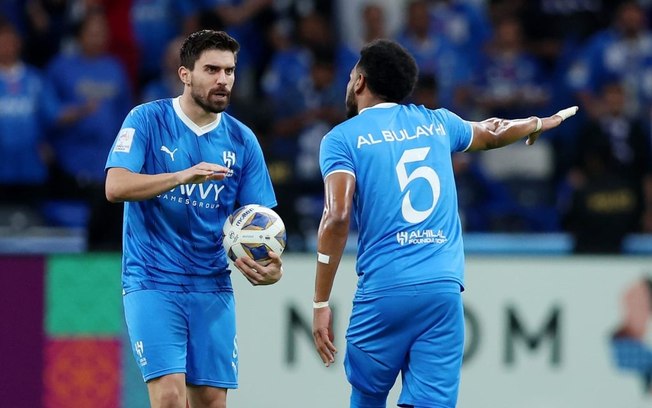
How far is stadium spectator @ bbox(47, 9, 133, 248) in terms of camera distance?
11906 millimetres

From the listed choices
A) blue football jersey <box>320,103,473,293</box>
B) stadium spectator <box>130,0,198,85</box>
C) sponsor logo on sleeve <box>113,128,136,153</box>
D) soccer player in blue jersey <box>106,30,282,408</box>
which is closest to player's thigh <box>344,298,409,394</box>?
blue football jersey <box>320,103,473,293</box>

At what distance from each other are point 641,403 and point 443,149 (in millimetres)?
4189

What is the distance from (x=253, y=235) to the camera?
21.6ft

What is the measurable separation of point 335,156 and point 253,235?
65 cm

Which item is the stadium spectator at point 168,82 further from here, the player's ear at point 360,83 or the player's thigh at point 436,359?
the player's thigh at point 436,359

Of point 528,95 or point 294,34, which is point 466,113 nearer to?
A: point 528,95

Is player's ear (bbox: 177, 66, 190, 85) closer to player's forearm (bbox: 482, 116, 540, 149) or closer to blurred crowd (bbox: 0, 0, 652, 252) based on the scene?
player's forearm (bbox: 482, 116, 540, 149)

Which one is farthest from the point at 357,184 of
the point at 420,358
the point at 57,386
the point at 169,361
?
the point at 57,386

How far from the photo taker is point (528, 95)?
12641mm

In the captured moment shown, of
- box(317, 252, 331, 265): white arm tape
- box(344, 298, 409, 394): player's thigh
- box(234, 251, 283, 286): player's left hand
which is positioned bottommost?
box(344, 298, 409, 394): player's thigh

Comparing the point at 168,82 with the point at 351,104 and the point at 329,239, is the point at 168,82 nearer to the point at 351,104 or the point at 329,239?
the point at 351,104

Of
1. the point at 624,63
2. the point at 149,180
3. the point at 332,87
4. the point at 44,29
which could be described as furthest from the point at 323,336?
the point at 44,29

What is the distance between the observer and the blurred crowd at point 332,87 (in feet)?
36.7

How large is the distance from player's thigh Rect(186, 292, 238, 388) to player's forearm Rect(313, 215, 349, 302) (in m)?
0.68
